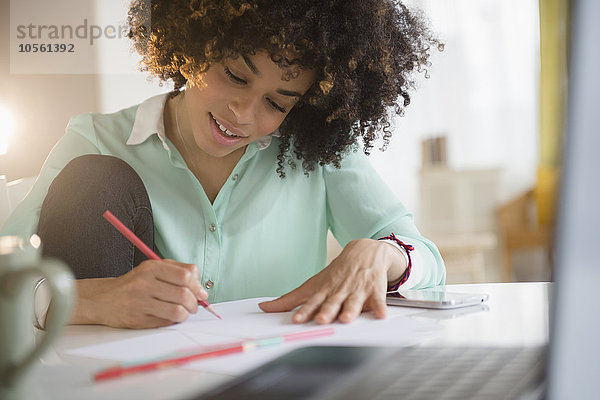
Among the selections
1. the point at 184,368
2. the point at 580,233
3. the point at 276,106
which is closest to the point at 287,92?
the point at 276,106

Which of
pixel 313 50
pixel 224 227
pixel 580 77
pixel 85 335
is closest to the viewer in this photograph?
pixel 580 77

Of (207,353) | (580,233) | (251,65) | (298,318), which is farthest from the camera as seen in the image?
(251,65)

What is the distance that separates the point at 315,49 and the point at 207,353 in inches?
25.1

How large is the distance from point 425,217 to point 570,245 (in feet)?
12.6

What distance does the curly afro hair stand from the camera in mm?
984

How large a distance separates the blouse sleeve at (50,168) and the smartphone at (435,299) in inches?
19.7

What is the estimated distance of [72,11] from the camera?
1.25 metres

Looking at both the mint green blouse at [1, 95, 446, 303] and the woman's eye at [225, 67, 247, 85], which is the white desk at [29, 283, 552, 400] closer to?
the mint green blouse at [1, 95, 446, 303]

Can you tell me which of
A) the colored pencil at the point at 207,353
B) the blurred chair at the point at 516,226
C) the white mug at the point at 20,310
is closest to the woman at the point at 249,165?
the colored pencil at the point at 207,353

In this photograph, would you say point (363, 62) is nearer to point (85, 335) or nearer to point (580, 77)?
point (85, 335)

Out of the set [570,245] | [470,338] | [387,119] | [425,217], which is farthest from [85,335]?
[425,217]

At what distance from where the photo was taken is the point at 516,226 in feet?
12.8

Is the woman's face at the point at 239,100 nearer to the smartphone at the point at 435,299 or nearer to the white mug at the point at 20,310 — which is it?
the smartphone at the point at 435,299

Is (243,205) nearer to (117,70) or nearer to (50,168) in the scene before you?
(50,168)
